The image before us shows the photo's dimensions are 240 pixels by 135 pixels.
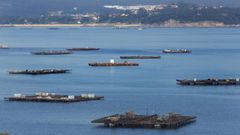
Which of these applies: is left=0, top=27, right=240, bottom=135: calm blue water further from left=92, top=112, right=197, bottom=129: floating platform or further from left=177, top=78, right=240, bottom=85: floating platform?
left=177, top=78, right=240, bottom=85: floating platform

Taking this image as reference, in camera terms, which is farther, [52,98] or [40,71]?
[40,71]

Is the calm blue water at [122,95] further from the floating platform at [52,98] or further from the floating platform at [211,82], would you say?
the floating platform at [211,82]

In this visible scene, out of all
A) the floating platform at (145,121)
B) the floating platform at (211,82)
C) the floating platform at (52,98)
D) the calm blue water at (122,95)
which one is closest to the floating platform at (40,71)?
the calm blue water at (122,95)

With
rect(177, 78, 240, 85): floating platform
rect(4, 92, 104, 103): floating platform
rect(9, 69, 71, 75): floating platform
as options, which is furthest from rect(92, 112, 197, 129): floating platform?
rect(9, 69, 71, 75): floating platform

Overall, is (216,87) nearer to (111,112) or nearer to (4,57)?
(111,112)

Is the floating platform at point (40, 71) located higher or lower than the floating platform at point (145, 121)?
lower

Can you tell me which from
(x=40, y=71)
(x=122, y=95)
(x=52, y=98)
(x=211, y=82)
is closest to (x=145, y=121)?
(x=52, y=98)

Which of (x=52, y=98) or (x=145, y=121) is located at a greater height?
(x=145, y=121)

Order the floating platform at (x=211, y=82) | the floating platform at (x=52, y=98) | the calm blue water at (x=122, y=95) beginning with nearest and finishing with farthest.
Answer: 1. the calm blue water at (x=122, y=95)
2. the floating platform at (x=52, y=98)
3. the floating platform at (x=211, y=82)

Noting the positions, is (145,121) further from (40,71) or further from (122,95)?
(40,71)
